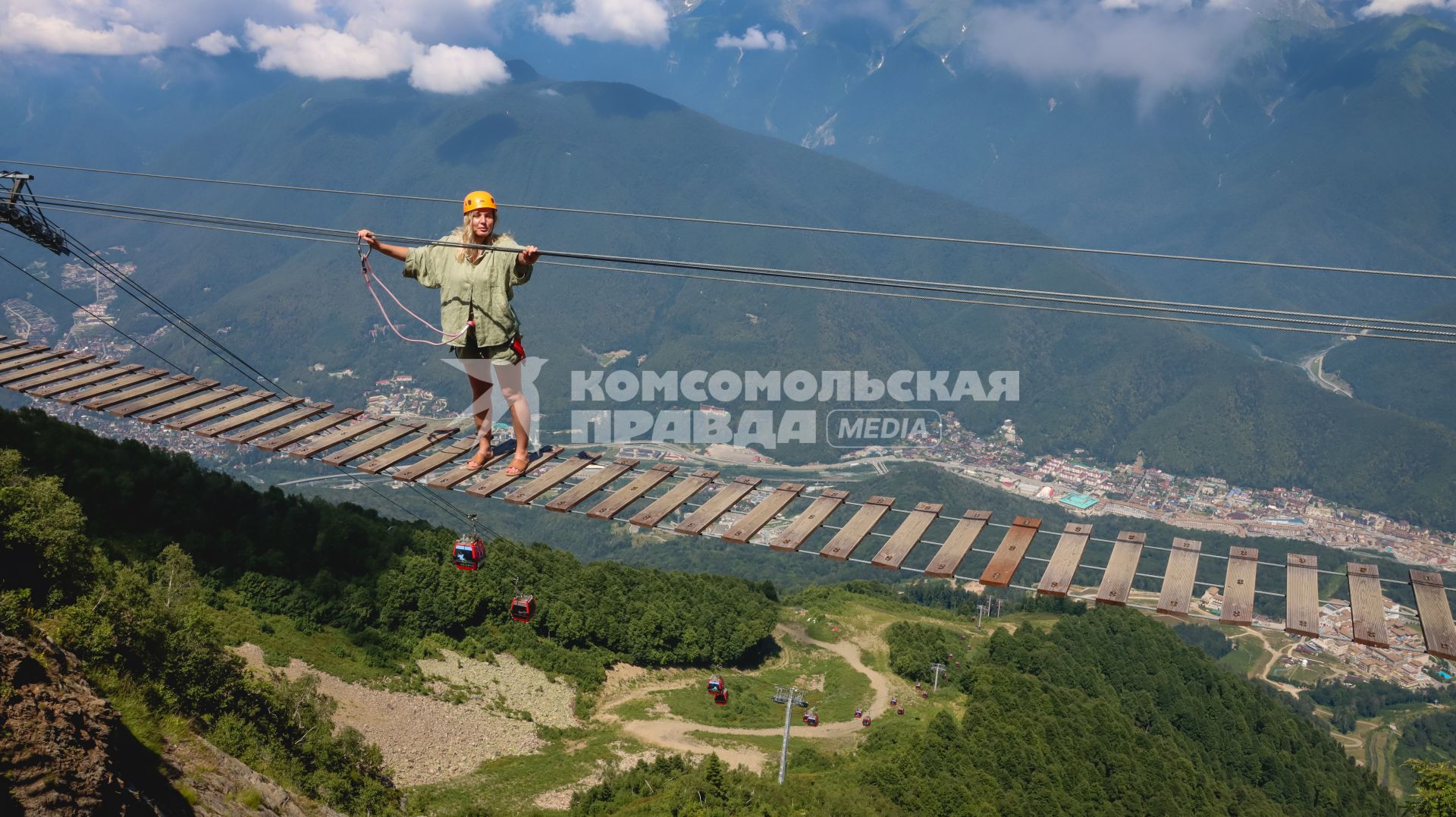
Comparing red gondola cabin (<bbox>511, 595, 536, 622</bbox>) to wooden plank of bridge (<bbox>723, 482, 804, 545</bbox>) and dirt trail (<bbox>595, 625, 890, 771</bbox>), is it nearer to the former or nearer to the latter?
dirt trail (<bbox>595, 625, 890, 771</bbox>)

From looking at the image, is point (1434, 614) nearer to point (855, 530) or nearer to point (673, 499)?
point (855, 530)

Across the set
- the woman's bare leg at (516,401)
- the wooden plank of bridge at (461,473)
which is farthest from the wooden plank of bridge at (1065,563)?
the wooden plank of bridge at (461,473)

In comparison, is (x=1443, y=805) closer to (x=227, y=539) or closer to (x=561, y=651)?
(x=561, y=651)

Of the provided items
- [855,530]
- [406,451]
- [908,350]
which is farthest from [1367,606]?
[908,350]

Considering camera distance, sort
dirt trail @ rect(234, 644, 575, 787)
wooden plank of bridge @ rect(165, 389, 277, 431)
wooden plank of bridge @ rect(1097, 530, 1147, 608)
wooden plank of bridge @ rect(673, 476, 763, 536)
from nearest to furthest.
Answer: wooden plank of bridge @ rect(1097, 530, 1147, 608)
wooden plank of bridge @ rect(673, 476, 763, 536)
wooden plank of bridge @ rect(165, 389, 277, 431)
dirt trail @ rect(234, 644, 575, 787)

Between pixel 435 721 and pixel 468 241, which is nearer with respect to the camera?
pixel 468 241

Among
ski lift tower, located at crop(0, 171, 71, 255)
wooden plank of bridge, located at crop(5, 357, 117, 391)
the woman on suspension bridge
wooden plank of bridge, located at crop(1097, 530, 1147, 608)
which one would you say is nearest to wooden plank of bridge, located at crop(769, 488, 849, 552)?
wooden plank of bridge, located at crop(1097, 530, 1147, 608)

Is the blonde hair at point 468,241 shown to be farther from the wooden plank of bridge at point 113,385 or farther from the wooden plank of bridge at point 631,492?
the wooden plank of bridge at point 113,385
